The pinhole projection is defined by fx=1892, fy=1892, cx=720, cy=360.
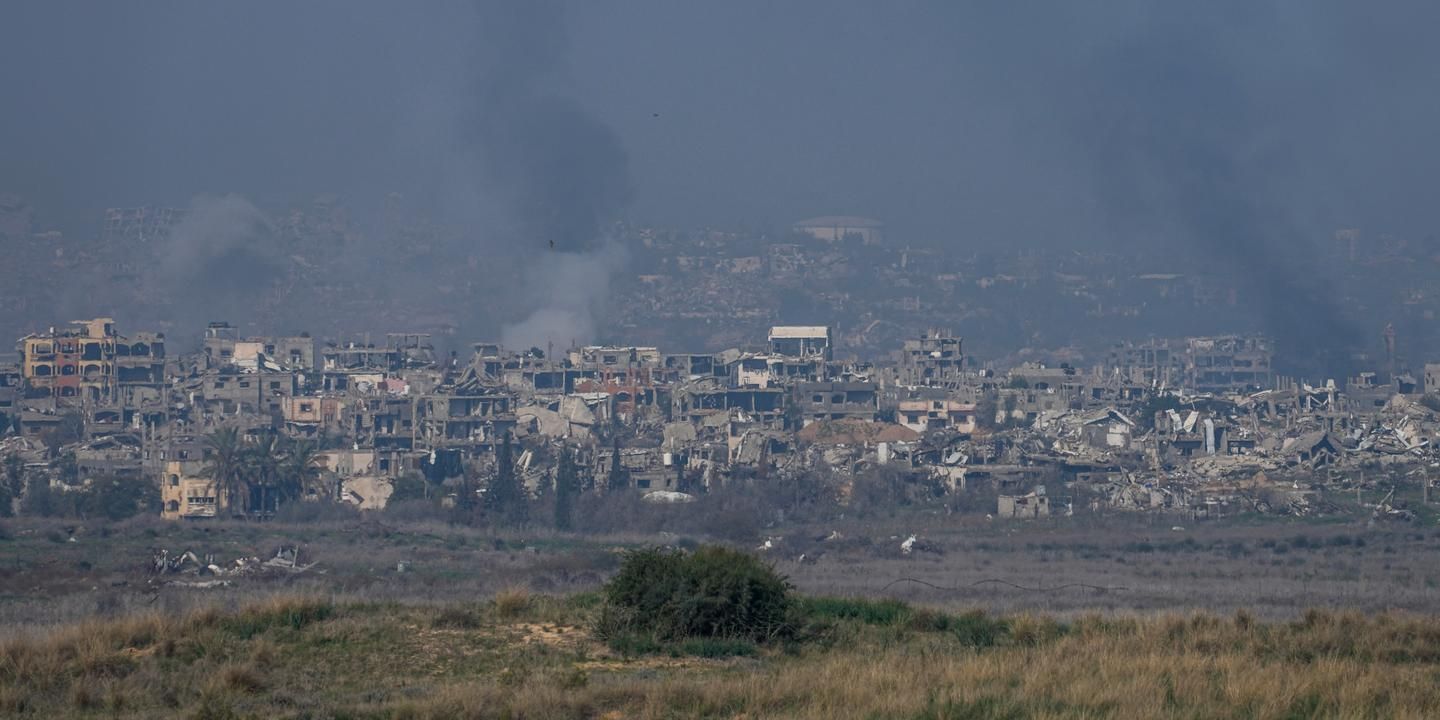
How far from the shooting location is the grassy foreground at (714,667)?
12148 millimetres

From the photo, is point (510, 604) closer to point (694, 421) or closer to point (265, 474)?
point (265, 474)

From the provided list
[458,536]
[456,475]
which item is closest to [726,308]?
[456,475]

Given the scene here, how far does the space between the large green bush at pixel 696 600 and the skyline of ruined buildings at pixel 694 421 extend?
38.7 metres

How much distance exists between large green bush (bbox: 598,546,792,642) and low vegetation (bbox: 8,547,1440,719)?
2 centimetres

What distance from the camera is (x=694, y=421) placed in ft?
247

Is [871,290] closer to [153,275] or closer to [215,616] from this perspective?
[153,275]

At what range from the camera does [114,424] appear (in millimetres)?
76438

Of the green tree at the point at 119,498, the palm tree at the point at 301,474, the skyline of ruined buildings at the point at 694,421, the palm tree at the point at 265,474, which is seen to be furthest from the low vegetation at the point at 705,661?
the palm tree at the point at 301,474

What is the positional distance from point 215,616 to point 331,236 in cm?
16237

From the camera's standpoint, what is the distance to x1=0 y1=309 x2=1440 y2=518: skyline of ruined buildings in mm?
59781

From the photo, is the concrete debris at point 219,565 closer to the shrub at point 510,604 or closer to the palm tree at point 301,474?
the palm tree at point 301,474

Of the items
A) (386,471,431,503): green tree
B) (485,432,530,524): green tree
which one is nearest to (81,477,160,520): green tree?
(386,471,431,503): green tree

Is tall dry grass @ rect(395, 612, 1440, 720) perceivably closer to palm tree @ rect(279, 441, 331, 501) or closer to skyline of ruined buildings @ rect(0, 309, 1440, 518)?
skyline of ruined buildings @ rect(0, 309, 1440, 518)

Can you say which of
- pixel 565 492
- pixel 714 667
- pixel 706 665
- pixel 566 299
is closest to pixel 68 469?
pixel 565 492
